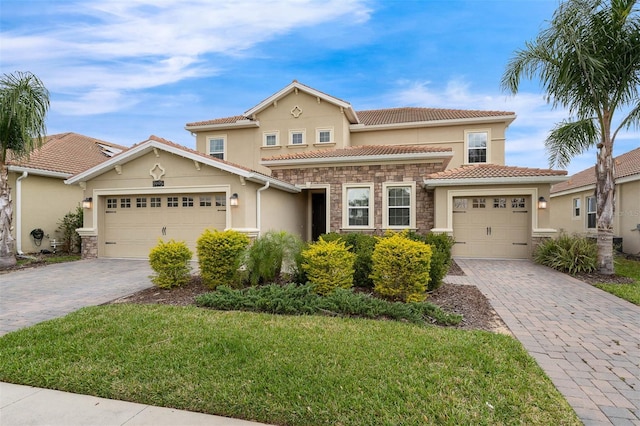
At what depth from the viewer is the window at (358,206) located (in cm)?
1327

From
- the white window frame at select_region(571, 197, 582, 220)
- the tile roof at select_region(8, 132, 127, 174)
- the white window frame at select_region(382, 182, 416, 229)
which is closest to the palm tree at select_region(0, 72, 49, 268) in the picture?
the tile roof at select_region(8, 132, 127, 174)

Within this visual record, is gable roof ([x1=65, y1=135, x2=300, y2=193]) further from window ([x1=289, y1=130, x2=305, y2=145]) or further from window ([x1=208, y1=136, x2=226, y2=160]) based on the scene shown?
window ([x1=208, y1=136, x2=226, y2=160])

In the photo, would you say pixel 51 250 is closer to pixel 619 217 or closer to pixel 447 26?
pixel 447 26

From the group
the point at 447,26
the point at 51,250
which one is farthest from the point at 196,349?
the point at 51,250

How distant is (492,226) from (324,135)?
8.41 meters

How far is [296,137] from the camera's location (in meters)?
16.3

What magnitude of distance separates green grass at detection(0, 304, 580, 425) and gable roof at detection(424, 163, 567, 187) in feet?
27.1

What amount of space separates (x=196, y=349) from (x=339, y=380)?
5.82ft

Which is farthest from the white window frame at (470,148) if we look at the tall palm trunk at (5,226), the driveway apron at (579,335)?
the tall palm trunk at (5,226)

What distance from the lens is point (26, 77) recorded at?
10062 mm

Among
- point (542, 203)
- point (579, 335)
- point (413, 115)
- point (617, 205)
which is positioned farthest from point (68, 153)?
point (617, 205)

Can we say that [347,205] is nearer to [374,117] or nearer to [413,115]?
[374,117]

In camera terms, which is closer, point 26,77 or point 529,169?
point 26,77

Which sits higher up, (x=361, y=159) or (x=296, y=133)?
(x=296, y=133)
